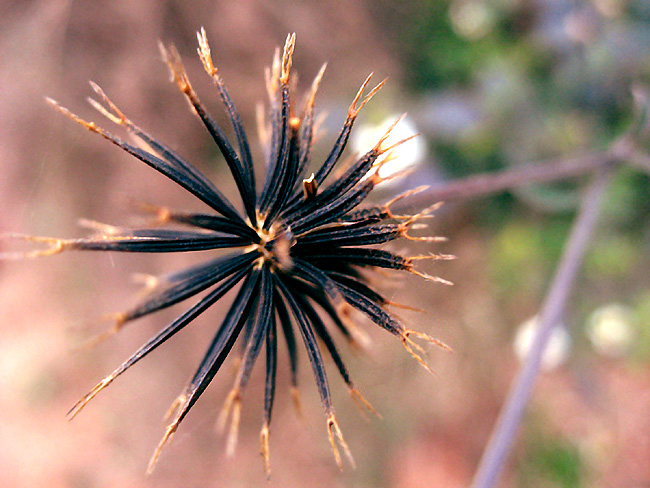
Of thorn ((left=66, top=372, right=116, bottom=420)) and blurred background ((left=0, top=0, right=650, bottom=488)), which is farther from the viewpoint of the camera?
blurred background ((left=0, top=0, right=650, bottom=488))

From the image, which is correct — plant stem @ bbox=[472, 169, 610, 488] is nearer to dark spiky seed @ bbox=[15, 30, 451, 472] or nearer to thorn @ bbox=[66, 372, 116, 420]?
dark spiky seed @ bbox=[15, 30, 451, 472]

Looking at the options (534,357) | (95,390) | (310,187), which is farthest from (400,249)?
(95,390)

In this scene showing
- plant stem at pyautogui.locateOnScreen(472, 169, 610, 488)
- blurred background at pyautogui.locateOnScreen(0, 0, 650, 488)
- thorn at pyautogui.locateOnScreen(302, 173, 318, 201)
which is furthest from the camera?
blurred background at pyautogui.locateOnScreen(0, 0, 650, 488)

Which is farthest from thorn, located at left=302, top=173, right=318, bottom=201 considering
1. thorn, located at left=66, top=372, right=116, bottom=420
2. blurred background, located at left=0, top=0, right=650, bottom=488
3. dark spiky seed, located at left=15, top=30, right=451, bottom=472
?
blurred background, located at left=0, top=0, right=650, bottom=488

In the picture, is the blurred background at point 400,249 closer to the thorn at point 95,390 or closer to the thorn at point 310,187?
the thorn at point 310,187

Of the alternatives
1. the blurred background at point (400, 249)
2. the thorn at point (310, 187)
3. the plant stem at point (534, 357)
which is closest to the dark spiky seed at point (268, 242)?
the thorn at point (310, 187)

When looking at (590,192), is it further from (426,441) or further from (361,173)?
(426,441)

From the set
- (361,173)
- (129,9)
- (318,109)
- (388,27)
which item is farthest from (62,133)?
(361,173)
